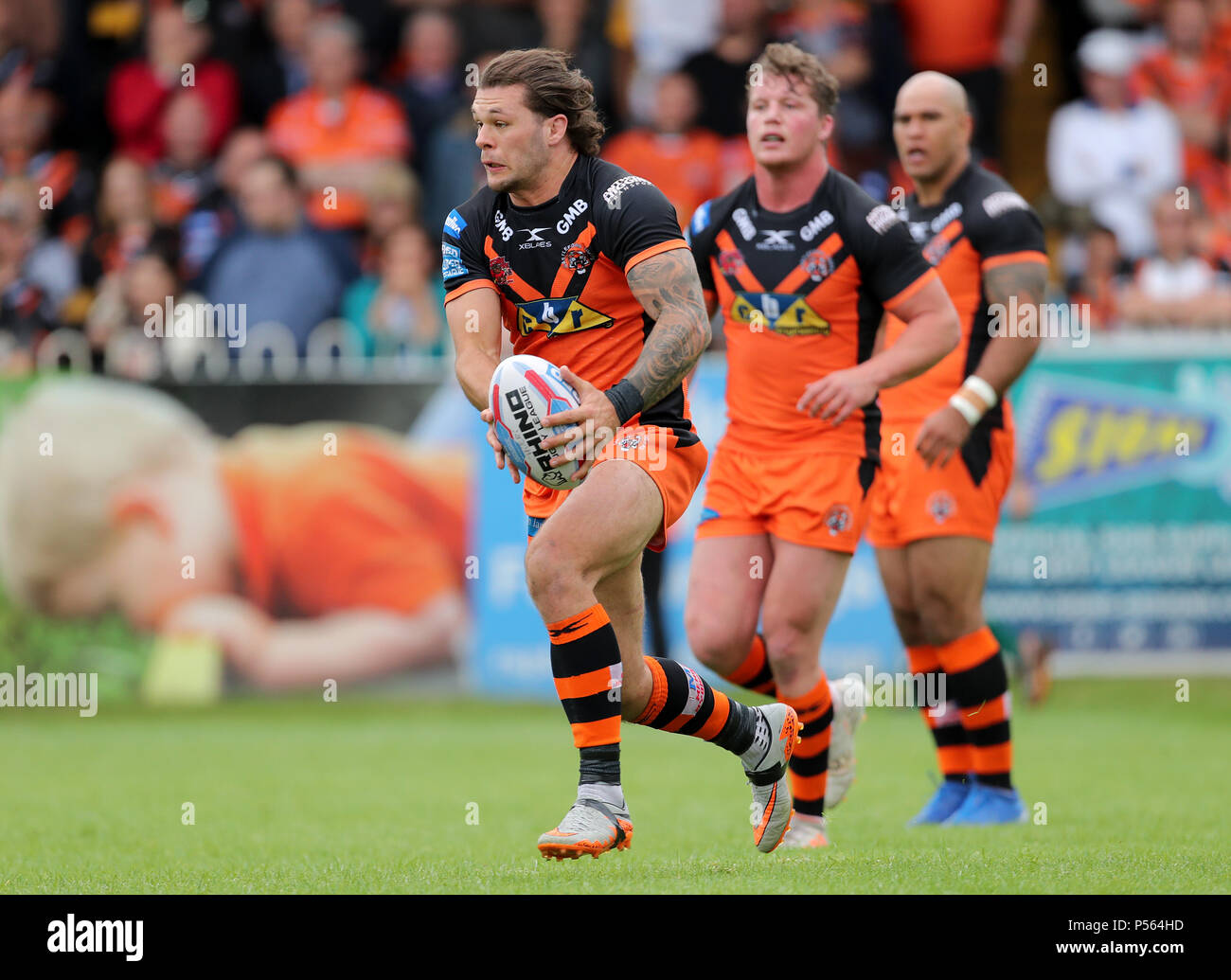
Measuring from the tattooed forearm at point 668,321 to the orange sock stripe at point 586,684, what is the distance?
908 millimetres

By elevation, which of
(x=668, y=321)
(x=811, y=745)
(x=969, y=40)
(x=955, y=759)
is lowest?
(x=955, y=759)

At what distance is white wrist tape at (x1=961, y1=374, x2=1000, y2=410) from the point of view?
7.66 meters

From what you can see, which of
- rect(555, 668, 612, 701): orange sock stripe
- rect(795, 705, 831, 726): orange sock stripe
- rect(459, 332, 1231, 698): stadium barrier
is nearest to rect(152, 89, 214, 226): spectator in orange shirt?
rect(459, 332, 1231, 698): stadium barrier

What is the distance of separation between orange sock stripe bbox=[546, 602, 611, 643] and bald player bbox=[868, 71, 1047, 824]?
8.43 ft

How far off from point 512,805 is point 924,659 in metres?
2.07

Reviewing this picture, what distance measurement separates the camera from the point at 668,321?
5.82m

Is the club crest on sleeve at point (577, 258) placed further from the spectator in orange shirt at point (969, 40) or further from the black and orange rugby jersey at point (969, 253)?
the spectator in orange shirt at point (969, 40)

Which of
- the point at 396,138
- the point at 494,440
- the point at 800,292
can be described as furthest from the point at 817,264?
the point at 396,138

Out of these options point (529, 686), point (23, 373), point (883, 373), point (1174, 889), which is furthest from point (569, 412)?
point (23, 373)

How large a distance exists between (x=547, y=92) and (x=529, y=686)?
7194 mm

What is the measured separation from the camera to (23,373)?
1247cm

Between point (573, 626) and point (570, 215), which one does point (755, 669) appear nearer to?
point (573, 626)

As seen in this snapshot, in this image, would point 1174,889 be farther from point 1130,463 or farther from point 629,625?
point 1130,463

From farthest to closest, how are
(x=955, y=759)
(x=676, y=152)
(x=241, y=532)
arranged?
(x=676, y=152) < (x=241, y=532) < (x=955, y=759)
